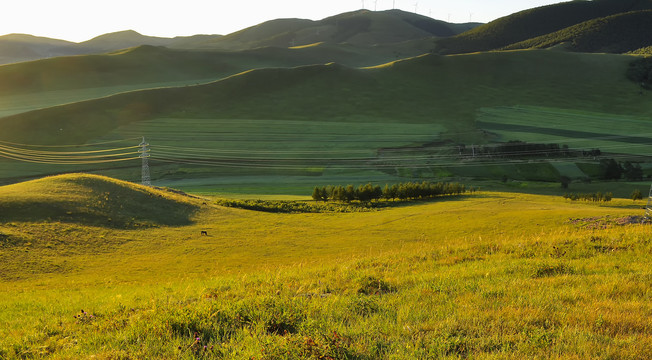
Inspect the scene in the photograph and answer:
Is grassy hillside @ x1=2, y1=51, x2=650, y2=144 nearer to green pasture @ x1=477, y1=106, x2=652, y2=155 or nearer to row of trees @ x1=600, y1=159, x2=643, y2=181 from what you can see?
green pasture @ x1=477, y1=106, x2=652, y2=155

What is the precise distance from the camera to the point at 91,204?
4084 cm

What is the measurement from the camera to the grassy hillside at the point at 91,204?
3622 centimetres

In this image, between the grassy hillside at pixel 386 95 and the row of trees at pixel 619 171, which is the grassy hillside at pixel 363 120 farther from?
the row of trees at pixel 619 171

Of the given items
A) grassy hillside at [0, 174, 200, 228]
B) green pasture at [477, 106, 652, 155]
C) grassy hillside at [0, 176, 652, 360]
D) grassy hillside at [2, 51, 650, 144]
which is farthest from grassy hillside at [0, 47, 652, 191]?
grassy hillside at [0, 176, 652, 360]

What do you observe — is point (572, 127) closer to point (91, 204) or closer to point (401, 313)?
point (91, 204)

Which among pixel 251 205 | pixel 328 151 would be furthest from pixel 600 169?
pixel 251 205

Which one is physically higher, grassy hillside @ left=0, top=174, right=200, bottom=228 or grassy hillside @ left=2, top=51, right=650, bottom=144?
grassy hillside @ left=2, top=51, right=650, bottom=144

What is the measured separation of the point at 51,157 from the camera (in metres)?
111

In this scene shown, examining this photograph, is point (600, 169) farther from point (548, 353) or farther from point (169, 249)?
point (548, 353)

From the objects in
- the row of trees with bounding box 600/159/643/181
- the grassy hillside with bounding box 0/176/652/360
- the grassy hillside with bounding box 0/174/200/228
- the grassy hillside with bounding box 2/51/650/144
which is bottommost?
the row of trees with bounding box 600/159/643/181

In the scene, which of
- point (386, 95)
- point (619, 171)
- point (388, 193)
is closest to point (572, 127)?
point (619, 171)

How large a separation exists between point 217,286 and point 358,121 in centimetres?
12978

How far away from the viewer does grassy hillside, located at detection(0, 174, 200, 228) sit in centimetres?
3622

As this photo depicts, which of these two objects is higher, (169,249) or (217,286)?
(217,286)
